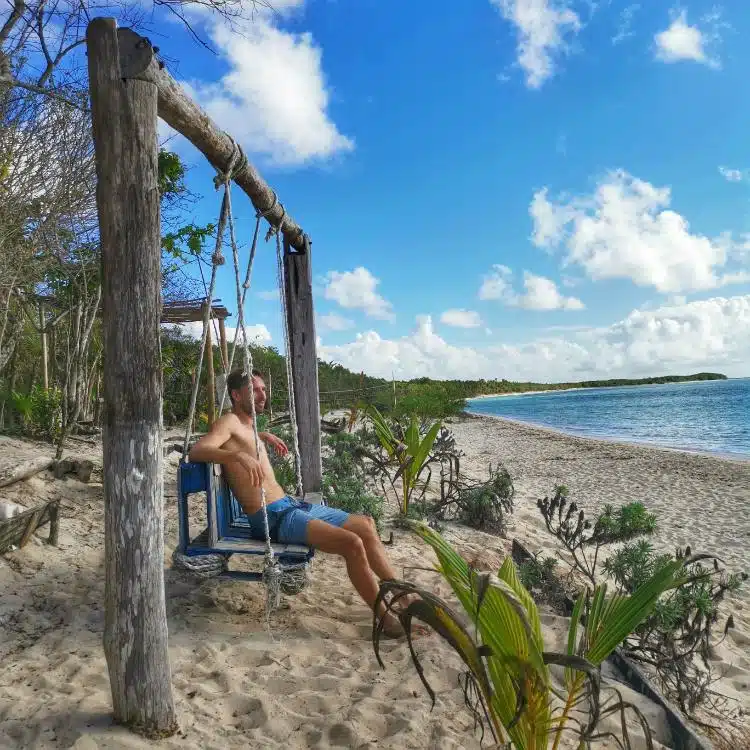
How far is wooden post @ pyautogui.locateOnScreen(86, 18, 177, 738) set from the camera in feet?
6.09

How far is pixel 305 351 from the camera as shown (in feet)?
15.7

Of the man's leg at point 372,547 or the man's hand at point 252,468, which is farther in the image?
the man's leg at point 372,547

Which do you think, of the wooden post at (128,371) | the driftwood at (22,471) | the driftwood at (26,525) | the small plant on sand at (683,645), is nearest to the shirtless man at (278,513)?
the wooden post at (128,371)

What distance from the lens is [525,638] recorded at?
58.1 inches

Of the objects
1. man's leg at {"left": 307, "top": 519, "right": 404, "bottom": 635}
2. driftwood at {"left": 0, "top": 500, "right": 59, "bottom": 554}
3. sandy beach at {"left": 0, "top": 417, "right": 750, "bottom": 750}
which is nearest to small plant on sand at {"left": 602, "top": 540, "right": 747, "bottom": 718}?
sandy beach at {"left": 0, "top": 417, "right": 750, "bottom": 750}

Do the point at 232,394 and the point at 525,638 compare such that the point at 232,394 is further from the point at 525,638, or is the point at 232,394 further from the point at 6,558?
the point at 525,638

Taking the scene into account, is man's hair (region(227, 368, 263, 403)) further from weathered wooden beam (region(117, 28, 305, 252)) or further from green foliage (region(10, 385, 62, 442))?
green foliage (region(10, 385, 62, 442))

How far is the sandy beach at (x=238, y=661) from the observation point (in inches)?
79.4

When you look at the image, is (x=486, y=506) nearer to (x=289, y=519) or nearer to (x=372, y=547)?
(x=372, y=547)

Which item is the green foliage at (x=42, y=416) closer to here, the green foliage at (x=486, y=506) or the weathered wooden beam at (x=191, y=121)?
the weathered wooden beam at (x=191, y=121)

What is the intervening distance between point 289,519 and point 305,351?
211 cm

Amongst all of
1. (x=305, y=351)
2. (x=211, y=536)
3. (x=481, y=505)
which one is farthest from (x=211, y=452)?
(x=481, y=505)

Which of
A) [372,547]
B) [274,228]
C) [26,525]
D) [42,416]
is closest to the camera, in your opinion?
[372,547]

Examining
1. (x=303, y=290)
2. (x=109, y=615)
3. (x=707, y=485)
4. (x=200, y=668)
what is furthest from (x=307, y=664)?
(x=707, y=485)
